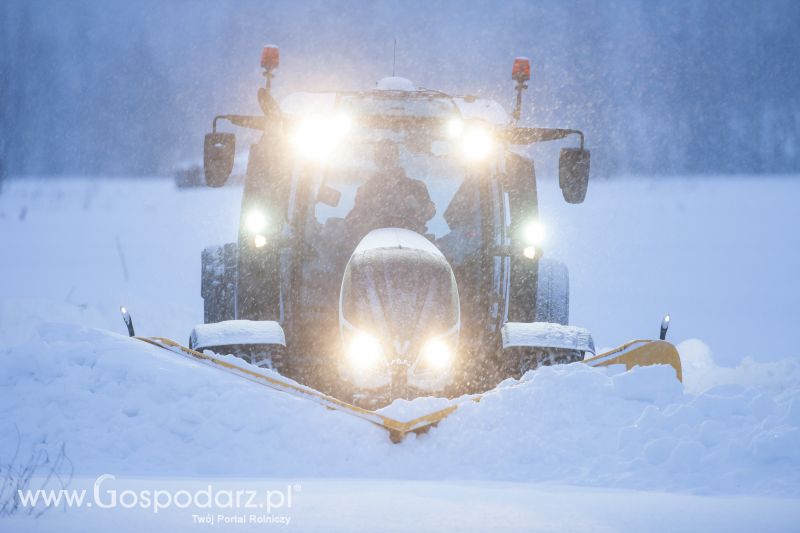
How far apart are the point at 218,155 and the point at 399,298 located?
1.51 meters

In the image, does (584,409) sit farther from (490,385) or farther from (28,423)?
(28,423)

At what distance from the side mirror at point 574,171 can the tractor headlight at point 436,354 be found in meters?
1.49

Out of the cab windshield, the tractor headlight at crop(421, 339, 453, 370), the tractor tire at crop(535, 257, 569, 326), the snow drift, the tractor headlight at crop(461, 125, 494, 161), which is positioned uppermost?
the tractor headlight at crop(461, 125, 494, 161)

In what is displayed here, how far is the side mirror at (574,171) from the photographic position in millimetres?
6047

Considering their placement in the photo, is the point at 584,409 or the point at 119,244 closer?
the point at 584,409

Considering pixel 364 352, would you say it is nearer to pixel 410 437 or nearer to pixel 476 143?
pixel 410 437

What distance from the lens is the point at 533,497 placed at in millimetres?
3551

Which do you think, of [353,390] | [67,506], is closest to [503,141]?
[353,390]

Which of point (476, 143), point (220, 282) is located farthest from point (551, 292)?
point (220, 282)

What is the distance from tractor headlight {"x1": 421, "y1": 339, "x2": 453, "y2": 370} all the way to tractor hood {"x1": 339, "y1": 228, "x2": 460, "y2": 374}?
0.14 feet

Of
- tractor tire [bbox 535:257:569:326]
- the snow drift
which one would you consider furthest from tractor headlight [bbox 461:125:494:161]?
the snow drift

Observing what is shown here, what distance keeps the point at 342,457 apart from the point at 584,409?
1.22 m

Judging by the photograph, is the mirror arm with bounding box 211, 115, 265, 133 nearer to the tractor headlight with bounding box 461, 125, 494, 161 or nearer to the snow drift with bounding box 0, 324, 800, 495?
the tractor headlight with bounding box 461, 125, 494, 161

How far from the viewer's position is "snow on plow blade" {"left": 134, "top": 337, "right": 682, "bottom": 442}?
180 inches
